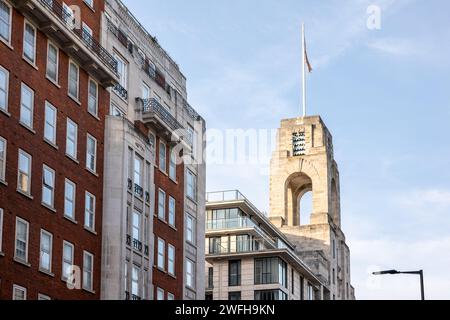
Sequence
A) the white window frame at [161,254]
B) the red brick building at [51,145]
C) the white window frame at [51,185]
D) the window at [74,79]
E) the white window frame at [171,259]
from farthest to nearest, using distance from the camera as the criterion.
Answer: the white window frame at [171,259] → the white window frame at [161,254] → the window at [74,79] → the white window frame at [51,185] → the red brick building at [51,145]

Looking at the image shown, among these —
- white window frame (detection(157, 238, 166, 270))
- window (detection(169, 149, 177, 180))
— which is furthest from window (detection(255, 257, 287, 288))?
white window frame (detection(157, 238, 166, 270))

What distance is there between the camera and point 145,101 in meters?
61.1

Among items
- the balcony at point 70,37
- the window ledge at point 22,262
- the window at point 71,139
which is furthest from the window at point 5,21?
the window ledge at point 22,262

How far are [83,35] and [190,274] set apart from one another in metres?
20.4

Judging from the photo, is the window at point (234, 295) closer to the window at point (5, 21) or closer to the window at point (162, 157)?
the window at point (162, 157)

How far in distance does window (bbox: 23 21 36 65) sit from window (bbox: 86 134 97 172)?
23.3 feet

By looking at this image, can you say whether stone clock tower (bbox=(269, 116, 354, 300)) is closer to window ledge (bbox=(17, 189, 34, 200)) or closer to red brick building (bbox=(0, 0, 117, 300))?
red brick building (bbox=(0, 0, 117, 300))

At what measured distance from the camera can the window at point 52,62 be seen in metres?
48.5

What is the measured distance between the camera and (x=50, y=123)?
48.0m

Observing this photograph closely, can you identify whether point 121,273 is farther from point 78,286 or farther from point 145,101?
point 145,101

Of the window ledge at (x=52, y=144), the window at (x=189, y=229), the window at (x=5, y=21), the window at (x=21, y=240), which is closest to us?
the window at (x=21, y=240)

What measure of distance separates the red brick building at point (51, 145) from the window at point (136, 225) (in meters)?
3.60

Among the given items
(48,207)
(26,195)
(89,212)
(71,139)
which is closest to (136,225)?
(89,212)
